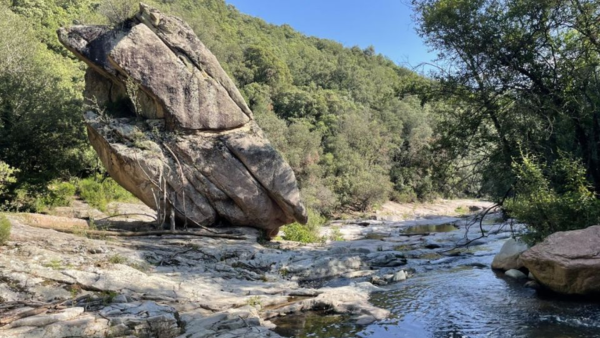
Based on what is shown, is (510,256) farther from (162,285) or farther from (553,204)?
(162,285)

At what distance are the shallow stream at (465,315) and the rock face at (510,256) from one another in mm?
823

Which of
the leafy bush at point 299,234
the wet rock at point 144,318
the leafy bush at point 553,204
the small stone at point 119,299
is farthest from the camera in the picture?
the leafy bush at point 299,234

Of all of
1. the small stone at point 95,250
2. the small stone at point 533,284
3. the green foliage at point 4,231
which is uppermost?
the green foliage at point 4,231

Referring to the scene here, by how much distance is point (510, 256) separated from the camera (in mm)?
14602

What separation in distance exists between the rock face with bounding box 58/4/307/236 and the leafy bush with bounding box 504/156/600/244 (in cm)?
945

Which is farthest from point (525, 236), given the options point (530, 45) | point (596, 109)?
point (530, 45)

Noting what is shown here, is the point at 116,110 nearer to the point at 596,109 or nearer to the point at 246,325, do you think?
the point at 246,325

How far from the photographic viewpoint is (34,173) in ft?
70.2

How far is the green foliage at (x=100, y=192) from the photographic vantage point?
79.4ft

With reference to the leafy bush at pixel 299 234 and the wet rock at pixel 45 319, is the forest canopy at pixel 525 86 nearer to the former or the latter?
the leafy bush at pixel 299 234

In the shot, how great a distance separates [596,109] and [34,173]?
25993 mm

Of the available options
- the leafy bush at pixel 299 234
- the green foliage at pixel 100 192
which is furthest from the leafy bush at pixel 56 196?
the leafy bush at pixel 299 234

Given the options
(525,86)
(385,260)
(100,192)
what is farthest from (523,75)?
(100,192)

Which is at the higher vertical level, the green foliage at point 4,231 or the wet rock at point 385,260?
the green foliage at point 4,231
